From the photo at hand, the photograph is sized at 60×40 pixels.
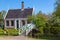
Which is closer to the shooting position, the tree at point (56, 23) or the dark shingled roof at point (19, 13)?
the tree at point (56, 23)

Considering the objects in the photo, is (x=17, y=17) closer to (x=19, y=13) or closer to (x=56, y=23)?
(x=19, y=13)

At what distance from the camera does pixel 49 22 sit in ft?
123

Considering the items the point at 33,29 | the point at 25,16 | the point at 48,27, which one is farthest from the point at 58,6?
the point at 25,16

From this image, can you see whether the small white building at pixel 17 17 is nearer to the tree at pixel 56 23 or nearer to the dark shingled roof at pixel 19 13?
the dark shingled roof at pixel 19 13

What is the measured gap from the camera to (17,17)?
153 feet

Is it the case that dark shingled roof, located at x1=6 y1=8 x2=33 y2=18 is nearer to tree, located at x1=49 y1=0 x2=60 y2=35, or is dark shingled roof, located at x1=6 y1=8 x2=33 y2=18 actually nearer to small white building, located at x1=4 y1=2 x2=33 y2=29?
small white building, located at x1=4 y1=2 x2=33 y2=29

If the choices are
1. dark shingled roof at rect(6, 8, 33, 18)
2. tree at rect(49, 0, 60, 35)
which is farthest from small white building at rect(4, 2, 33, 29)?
tree at rect(49, 0, 60, 35)

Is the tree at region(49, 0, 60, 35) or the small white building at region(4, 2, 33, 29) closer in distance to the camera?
the tree at region(49, 0, 60, 35)

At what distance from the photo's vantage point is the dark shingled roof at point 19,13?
4584 cm

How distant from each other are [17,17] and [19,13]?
1.31 metres

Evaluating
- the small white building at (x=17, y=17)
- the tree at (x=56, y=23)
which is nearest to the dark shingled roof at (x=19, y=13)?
the small white building at (x=17, y=17)

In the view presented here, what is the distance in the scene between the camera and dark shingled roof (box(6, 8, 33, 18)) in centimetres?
4584

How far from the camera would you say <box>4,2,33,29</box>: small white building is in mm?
45906

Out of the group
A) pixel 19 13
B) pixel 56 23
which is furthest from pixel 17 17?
pixel 56 23
